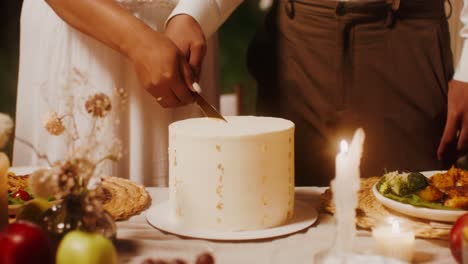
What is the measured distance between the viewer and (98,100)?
3.48 ft

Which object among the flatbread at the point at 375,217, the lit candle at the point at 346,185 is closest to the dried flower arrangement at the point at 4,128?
the lit candle at the point at 346,185

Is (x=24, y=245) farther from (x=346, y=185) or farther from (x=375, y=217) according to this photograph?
(x=375, y=217)

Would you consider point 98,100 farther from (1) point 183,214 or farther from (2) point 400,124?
(2) point 400,124

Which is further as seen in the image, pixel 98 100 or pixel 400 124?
pixel 400 124

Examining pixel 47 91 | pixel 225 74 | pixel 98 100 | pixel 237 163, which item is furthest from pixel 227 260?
pixel 225 74

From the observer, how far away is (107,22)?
1592 mm

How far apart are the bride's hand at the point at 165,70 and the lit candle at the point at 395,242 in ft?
1.78

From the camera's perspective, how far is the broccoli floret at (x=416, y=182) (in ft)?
4.41

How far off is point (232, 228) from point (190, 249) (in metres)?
0.11

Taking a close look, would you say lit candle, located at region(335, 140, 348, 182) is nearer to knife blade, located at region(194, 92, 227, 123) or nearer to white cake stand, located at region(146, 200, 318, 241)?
white cake stand, located at region(146, 200, 318, 241)

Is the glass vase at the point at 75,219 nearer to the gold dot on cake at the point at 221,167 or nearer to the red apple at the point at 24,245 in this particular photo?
the red apple at the point at 24,245

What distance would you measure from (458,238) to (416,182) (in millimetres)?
278

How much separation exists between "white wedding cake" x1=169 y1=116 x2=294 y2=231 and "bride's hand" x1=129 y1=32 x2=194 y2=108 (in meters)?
0.21

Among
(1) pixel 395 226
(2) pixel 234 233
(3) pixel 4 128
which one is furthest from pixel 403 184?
(3) pixel 4 128
